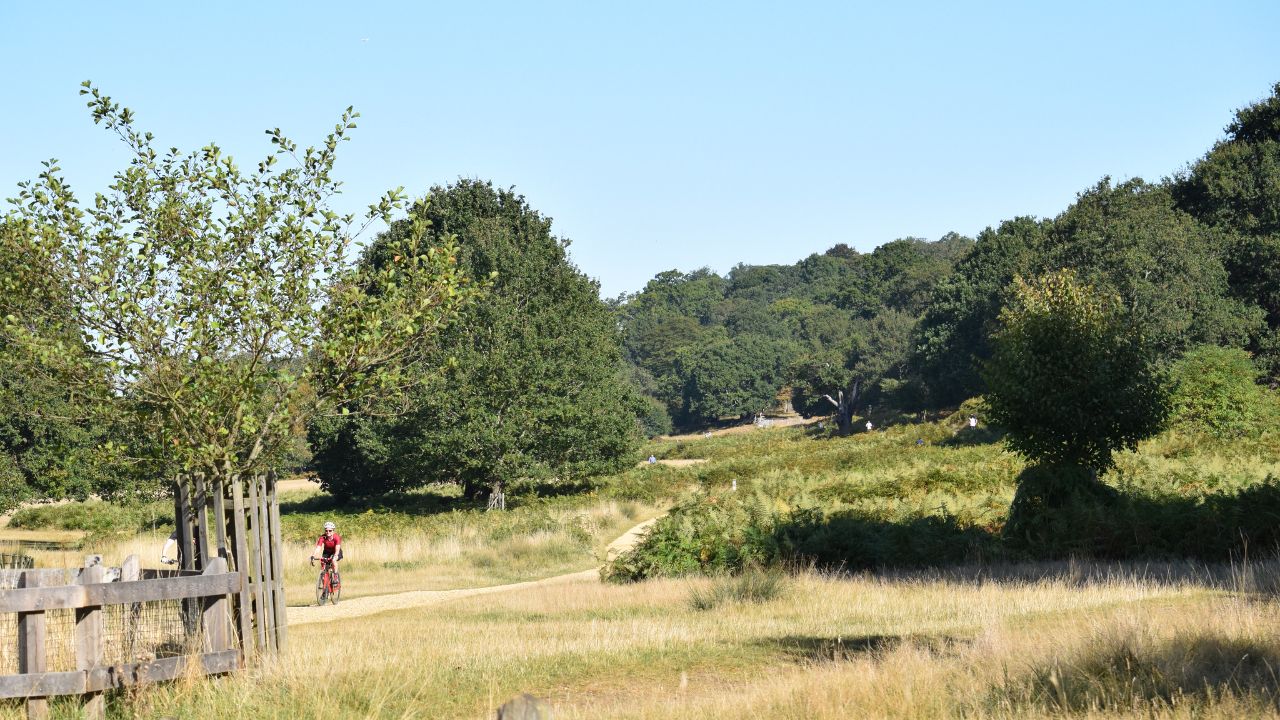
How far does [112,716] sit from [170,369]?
17.2ft

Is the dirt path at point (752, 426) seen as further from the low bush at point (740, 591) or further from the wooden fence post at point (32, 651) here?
the wooden fence post at point (32, 651)

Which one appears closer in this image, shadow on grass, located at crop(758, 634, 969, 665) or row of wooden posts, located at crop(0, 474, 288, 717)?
row of wooden posts, located at crop(0, 474, 288, 717)

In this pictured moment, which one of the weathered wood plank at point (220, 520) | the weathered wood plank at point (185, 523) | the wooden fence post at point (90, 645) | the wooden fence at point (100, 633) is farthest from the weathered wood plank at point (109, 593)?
the weathered wood plank at point (185, 523)

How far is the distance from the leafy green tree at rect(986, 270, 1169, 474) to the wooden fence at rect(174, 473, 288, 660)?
15.9 meters

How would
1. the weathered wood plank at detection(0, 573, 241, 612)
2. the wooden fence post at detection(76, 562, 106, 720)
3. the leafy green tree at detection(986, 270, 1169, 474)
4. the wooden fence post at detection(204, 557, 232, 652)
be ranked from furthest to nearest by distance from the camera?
the leafy green tree at detection(986, 270, 1169, 474)
the wooden fence post at detection(204, 557, 232, 652)
the wooden fence post at detection(76, 562, 106, 720)
the weathered wood plank at detection(0, 573, 241, 612)

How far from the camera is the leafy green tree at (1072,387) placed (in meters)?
22.9

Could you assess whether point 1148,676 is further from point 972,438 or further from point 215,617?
point 972,438

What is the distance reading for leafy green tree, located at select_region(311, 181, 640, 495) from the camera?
1661 inches

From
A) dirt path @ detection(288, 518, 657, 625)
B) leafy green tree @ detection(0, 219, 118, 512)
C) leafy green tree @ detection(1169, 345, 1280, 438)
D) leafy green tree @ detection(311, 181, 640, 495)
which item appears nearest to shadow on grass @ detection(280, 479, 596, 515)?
leafy green tree @ detection(311, 181, 640, 495)

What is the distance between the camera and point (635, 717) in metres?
8.64

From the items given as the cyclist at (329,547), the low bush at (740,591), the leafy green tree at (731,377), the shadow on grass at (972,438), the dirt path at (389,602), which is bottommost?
the dirt path at (389,602)

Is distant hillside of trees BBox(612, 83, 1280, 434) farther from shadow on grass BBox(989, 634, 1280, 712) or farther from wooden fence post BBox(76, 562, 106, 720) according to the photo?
wooden fence post BBox(76, 562, 106, 720)

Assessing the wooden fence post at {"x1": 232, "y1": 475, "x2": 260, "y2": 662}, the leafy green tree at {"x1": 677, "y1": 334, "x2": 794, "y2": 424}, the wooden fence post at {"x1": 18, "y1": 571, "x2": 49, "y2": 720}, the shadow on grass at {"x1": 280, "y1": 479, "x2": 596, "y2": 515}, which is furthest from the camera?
the leafy green tree at {"x1": 677, "y1": 334, "x2": 794, "y2": 424}

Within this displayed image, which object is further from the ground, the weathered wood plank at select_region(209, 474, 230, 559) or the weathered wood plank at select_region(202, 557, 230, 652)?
the weathered wood plank at select_region(209, 474, 230, 559)
